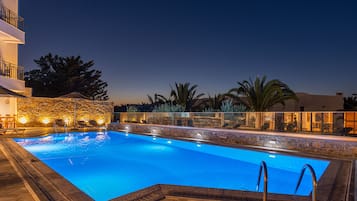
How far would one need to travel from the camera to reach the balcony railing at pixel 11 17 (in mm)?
17031

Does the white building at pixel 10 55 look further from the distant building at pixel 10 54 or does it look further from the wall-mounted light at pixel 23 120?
the wall-mounted light at pixel 23 120

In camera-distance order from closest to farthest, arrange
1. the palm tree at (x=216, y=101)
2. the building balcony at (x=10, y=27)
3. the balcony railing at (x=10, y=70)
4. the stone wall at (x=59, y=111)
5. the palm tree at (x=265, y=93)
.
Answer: the building balcony at (x=10, y=27) < the palm tree at (x=265, y=93) < the balcony railing at (x=10, y=70) < the stone wall at (x=59, y=111) < the palm tree at (x=216, y=101)

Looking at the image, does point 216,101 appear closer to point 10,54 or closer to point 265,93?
point 265,93

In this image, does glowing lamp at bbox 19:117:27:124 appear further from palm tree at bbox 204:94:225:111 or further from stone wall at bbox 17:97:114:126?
palm tree at bbox 204:94:225:111

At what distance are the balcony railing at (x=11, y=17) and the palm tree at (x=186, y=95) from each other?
11994 mm

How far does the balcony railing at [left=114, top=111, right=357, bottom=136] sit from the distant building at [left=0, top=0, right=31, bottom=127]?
9.09 metres

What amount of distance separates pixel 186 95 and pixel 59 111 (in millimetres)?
10081

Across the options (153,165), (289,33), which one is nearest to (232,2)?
(289,33)

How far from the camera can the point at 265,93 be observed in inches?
631

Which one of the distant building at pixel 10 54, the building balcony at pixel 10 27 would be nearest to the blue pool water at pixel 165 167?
the distant building at pixel 10 54

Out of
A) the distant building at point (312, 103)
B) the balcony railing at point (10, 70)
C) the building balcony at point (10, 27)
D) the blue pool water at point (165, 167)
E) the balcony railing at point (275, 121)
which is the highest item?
the building balcony at point (10, 27)

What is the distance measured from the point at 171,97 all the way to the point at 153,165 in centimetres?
1440

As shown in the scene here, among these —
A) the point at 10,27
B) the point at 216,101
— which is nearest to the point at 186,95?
the point at 216,101

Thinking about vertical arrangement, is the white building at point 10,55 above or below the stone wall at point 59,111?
above
